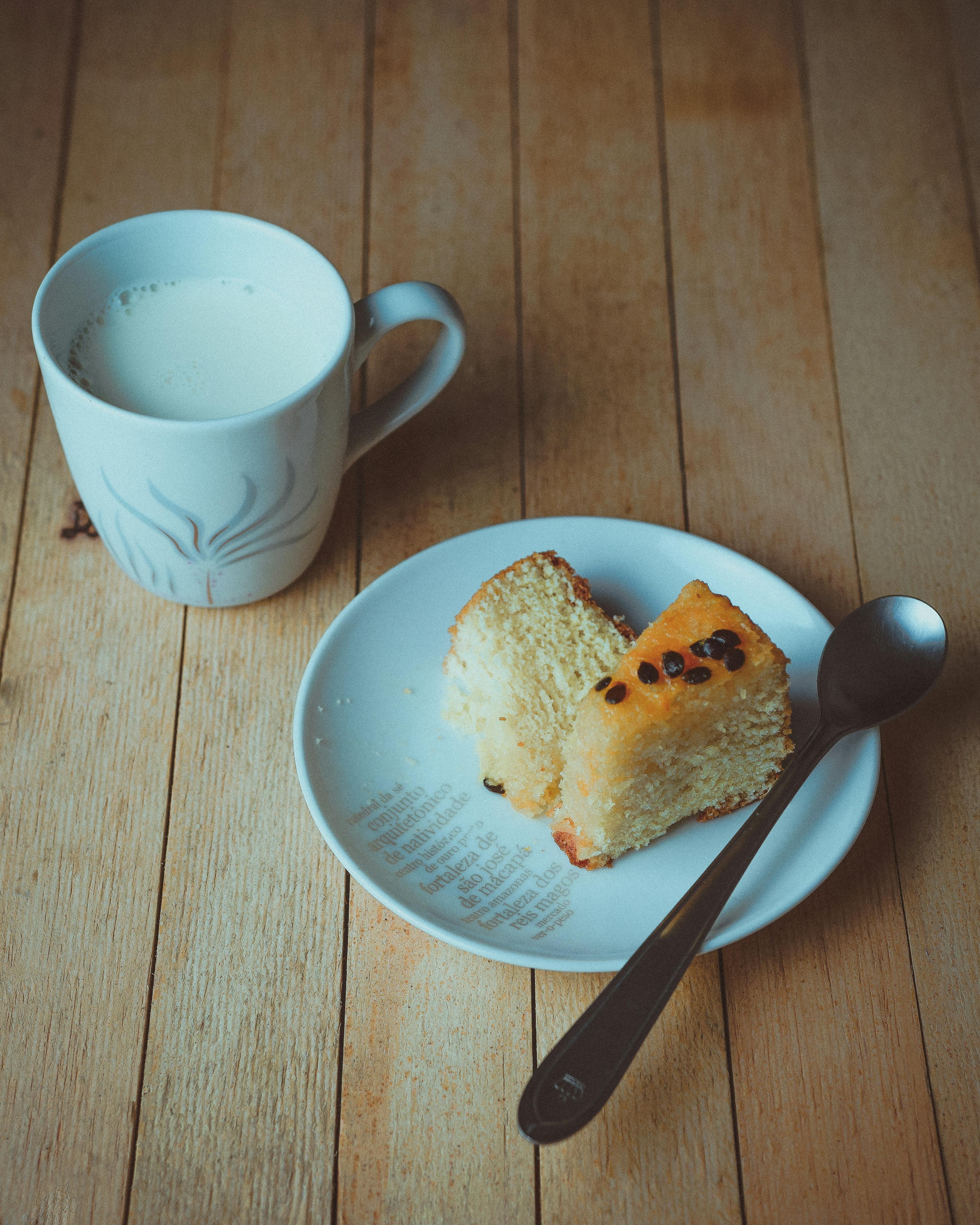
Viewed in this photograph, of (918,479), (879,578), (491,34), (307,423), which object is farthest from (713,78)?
(307,423)

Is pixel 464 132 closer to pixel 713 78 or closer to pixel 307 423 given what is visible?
pixel 713 78

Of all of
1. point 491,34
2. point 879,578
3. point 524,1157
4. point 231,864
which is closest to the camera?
point 524,1157

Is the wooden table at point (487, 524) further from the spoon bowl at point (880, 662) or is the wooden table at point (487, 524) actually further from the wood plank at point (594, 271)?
the spoon bowl at point (880, 662)

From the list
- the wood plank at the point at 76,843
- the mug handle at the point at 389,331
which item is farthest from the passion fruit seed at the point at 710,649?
the wood plank at the point at 76,843

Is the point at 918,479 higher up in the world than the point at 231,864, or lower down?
higher up

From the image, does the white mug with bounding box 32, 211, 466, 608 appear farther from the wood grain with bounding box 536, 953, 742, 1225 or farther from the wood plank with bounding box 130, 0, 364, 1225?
the wood grain with bounding box 536, 953, 742, 1225

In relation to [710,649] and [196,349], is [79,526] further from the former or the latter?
[710,649]

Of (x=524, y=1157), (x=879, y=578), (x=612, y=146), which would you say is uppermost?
(x=612, y=146)
